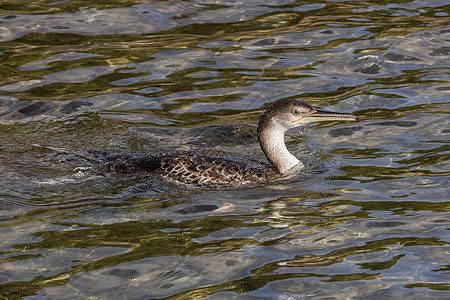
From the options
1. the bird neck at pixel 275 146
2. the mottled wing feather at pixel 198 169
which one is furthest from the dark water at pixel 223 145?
the bird neck at pixel 275 146

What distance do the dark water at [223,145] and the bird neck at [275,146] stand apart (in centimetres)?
34

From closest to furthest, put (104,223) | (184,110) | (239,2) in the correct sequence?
(104,223), (184,110), (239,2)

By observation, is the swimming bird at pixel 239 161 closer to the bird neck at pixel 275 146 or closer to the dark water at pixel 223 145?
the bird neck at pixel 275 146

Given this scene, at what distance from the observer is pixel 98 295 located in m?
6.65

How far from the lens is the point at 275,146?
9688mm

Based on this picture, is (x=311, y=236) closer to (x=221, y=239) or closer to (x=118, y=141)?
(x=221, y=239)

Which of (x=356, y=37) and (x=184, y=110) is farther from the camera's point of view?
(x=356, y=37)

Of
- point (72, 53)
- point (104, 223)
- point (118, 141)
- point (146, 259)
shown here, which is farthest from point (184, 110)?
point (146, 259)

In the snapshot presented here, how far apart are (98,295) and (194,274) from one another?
856mm

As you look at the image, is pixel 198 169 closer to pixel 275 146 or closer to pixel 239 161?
pixel 239 161

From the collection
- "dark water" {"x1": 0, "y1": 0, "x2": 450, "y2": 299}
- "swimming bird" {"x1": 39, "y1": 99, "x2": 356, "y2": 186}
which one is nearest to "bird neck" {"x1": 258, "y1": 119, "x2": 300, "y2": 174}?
"swimming bird" {"x1": 39, "y1": 99, "x2": 356, "y2": 186}

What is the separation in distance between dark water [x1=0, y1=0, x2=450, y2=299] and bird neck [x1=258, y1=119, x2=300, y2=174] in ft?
1.13

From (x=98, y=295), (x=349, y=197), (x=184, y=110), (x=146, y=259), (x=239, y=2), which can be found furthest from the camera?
(x=239, y=2)

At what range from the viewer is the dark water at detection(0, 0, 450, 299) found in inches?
275
